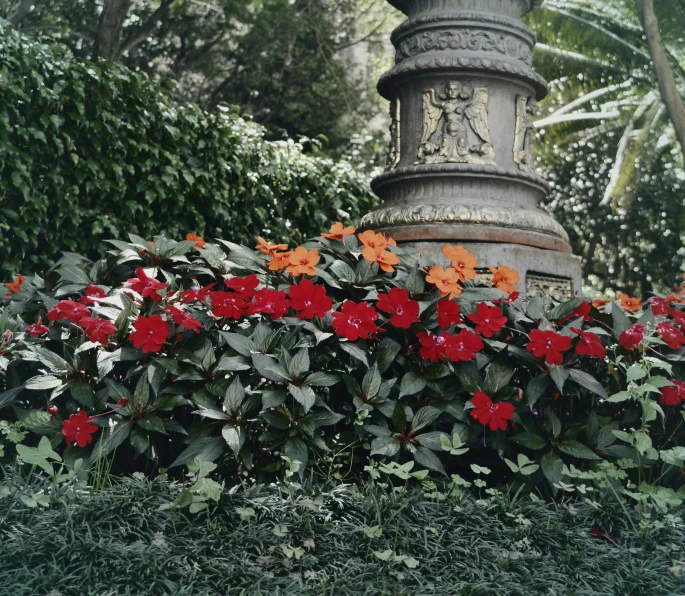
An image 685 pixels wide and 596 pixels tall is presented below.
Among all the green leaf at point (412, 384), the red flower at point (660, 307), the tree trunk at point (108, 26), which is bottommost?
the green leaf at point (412, 384)

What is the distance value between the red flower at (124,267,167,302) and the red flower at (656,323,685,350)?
1.91m

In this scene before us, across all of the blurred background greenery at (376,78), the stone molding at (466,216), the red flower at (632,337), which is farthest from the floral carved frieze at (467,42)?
the blurred background greenery at (376,78)

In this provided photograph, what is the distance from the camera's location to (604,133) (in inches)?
831

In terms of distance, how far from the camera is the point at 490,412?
113 inches

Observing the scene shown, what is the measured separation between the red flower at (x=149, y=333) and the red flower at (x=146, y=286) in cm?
23

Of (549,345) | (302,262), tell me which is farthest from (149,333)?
(549,345)

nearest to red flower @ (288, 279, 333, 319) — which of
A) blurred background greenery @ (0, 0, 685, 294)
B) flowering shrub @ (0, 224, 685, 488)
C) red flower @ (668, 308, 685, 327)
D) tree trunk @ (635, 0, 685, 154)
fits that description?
flowering shrub @ (0, 224, 685, 488)

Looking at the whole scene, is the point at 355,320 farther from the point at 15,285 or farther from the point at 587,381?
the point at 15,285

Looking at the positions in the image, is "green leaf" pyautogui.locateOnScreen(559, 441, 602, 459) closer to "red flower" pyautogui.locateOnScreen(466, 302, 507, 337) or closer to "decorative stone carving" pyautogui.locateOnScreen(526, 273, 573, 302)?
"red flower" pyautogui.locateOnScreen(466, 302, 507, 337)

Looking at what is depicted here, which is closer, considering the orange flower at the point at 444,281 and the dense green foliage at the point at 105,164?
the orange flower at the point at 444,281

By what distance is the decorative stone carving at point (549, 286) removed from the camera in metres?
4.37

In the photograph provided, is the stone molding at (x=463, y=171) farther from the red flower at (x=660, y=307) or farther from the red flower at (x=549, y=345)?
the red flower at (x=549, y=345)

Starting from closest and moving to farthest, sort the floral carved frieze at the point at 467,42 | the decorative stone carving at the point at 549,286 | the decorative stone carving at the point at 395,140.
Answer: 1. the decorative stone carving at the point at 549,286
2. the floral carved frieze at the point at 467,42
3. the decorative stone carving at the point at 395,140

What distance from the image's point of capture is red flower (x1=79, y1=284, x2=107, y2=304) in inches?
122
